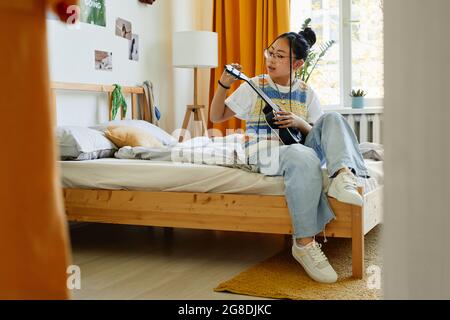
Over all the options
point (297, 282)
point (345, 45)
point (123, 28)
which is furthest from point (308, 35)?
point (345, 45)

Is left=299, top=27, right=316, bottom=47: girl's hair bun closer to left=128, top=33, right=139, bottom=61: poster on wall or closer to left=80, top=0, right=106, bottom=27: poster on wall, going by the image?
→ left=80, top=0, right=106, bottom=27: poster on wall

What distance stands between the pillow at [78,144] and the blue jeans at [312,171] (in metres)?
0.98

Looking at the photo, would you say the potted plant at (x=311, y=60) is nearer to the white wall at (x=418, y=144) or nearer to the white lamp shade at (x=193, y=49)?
the white lamp shade at (x=193, y=49)

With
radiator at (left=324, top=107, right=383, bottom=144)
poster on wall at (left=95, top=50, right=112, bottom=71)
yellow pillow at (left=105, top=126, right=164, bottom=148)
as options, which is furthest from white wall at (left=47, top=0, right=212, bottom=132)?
radiator at (left=324, top=107, right=383, bottom=144)

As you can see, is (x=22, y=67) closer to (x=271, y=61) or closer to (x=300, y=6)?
(x=271, y=61)

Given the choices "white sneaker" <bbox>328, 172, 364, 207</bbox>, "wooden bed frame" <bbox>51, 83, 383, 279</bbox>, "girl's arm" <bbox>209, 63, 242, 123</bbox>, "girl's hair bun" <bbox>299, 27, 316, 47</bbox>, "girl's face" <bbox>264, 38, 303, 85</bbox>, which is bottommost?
"wooden bed frame" <bbox>51, 83, 383, 279</bbox>

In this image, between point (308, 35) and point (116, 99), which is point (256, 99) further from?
point (116, 99)

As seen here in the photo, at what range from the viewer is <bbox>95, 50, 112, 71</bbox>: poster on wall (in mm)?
3807

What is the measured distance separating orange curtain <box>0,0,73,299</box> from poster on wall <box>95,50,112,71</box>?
3362mm

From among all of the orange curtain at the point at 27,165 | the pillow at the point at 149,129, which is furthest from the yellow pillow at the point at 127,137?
the orange curtain at the point at 27,165

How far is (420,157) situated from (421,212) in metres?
0.06

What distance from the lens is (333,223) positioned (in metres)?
2.34

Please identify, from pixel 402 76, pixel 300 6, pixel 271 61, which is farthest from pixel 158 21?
pixel 402 76

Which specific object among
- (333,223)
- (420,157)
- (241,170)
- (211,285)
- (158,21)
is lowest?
(211,285)
